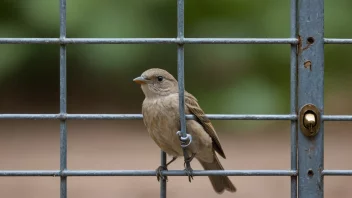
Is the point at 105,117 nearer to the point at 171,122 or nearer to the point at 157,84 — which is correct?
the point at 171,122

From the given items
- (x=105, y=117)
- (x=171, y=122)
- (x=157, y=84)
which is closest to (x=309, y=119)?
(x=171, y=122)

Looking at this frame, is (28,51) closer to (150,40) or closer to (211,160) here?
(211,160)

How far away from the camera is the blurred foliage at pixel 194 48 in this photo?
22.8 feet

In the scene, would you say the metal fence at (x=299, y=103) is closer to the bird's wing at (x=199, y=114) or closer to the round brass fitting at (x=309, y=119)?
the round brass fitting at (x=309, y=119)

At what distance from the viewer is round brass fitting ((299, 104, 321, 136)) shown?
10.9 ft

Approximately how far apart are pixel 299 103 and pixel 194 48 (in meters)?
4.32

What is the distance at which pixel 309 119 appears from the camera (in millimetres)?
3322

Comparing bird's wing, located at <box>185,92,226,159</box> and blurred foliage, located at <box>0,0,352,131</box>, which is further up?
blurred foliage, located at <box>0,0,352,131</box>

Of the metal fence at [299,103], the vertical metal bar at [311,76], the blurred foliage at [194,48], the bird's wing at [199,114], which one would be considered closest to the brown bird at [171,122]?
the bird's wing at [199,114]

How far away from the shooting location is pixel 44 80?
805 cm

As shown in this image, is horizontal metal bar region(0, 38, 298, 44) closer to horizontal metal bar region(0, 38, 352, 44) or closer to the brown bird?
horizontal metal bar region(0, 38, 352, 44)

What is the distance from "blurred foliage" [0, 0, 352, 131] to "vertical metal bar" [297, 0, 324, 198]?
3434 millimetres

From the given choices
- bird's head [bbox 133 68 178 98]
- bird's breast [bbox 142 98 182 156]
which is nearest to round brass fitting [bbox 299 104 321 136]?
bird's breast [bbox 142 98 182 156]

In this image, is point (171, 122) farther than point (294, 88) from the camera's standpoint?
Yes
